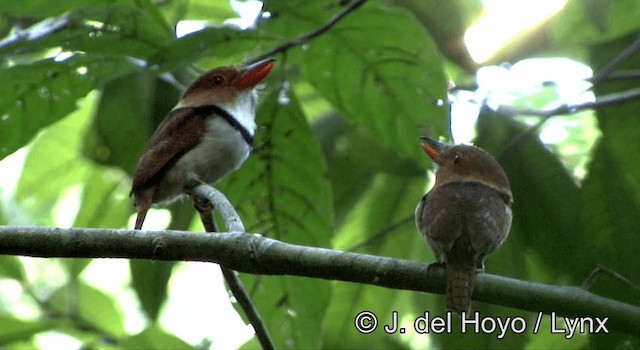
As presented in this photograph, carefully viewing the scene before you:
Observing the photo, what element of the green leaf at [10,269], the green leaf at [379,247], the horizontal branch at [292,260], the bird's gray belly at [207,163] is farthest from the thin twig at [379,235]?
the green leaf at [10,269]

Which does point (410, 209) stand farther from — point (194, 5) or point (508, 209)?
point (194, 5)

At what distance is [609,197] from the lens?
8.40 feet

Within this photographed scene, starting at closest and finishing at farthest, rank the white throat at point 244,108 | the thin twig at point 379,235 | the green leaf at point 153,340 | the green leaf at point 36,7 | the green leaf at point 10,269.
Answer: the green leaf at point 36,7, the green leaf at point 153,340, the thin twig at point 379,235, the white throat at point 244,108, the green leaf at point 10,269

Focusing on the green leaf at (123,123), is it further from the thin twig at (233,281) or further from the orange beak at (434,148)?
the orange beak at (434,148)

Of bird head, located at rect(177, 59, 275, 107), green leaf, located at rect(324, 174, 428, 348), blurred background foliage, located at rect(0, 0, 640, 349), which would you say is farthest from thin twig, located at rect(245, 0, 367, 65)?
green leaf, located at rect(324, 174, 428, 348)

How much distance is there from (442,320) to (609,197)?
1.75 feet

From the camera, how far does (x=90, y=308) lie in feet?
11.5

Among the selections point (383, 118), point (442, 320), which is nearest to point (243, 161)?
point (383, 118)

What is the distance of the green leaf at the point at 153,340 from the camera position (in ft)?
8.92

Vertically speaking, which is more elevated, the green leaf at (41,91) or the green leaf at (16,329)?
the green leaf at (41,91)

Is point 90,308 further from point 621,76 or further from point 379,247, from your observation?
point 621,76

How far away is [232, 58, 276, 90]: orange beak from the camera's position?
3042 millimetres

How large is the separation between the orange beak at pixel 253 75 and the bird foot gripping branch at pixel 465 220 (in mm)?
759

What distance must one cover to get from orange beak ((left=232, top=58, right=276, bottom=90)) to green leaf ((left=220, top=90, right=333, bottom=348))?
154 millimetres
